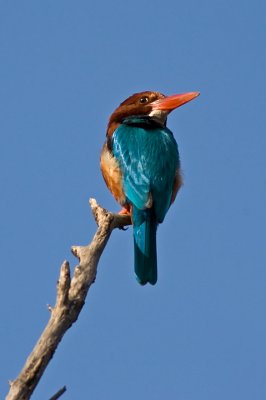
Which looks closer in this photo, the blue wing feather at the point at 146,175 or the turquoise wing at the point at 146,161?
the blue wing feather at the point at 146,175

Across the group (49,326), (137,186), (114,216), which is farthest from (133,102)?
(49,326)

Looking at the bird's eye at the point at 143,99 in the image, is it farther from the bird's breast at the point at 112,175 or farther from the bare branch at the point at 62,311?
the bare branch at the point at 62,311

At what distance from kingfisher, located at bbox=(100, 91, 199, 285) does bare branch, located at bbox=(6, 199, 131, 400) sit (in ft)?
4.67

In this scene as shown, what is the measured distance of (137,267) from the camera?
19.9 ft

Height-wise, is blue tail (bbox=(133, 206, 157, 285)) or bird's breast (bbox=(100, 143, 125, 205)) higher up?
bird's breast (bbox=(100, 143, 125, 205))

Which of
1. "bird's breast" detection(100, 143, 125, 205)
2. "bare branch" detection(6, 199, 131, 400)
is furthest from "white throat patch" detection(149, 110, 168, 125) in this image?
"bare branch" detection(6, 199, 131, 400)

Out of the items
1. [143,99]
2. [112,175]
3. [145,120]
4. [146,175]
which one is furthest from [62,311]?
[143,99]

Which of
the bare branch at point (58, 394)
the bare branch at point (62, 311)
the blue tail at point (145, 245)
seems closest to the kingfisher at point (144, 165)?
the blue tail at point (145, 245)

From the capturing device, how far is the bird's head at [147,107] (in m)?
7.81

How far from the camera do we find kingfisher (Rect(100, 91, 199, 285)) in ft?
20.6

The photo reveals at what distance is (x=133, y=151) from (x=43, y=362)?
353 cm

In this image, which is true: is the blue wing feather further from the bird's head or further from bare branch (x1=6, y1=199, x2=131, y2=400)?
bare branch (x1=6, y1=199, x2=131, y2=400)

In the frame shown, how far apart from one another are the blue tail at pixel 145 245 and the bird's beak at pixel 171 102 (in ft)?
5.16

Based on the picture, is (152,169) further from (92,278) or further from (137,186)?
(92,278)
